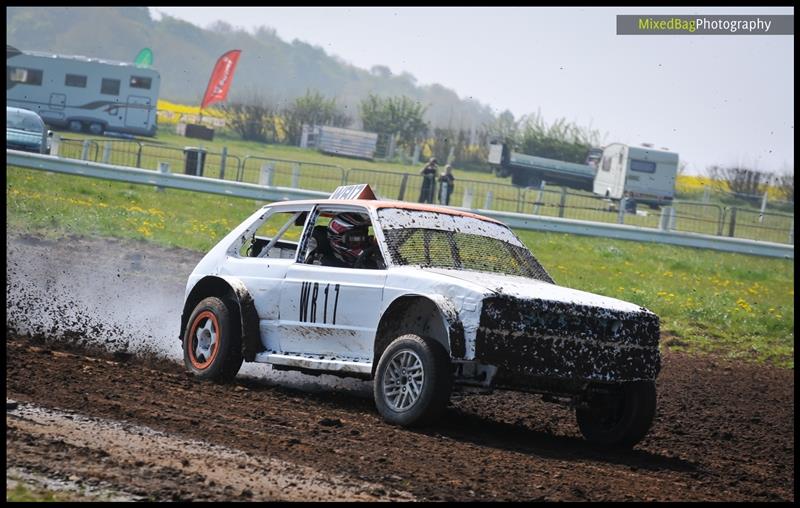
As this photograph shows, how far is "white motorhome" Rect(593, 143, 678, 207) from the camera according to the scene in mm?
48938

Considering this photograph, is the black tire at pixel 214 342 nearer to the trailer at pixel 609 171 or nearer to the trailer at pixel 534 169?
the trailer at pixel 609 171

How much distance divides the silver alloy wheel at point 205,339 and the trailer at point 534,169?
140 ft

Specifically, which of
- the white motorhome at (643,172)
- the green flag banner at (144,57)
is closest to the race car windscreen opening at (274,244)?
the white motorhome at (643,172)

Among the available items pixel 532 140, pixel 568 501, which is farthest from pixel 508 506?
pixel 532 140

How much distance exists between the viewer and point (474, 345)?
757cm

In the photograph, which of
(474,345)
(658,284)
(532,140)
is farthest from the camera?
(532,140)

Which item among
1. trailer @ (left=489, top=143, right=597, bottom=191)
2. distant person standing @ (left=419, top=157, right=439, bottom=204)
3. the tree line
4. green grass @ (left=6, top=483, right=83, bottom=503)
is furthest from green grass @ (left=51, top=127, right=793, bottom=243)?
the tree line

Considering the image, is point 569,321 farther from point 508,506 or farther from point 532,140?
point 532,140

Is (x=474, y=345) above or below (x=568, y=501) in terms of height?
above

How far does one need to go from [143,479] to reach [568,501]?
201cm

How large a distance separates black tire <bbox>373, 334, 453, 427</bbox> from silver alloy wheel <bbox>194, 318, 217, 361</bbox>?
1.94 metres

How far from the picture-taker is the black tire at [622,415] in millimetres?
8172

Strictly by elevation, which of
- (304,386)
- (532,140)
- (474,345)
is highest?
(532,140)

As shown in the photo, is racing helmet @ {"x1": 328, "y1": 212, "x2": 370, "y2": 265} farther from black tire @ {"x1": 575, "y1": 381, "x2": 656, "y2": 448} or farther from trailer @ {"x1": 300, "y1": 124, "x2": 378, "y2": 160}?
trailer @ {"x1": 300, "y1": 124, "x2": 378, "y2": 160}
